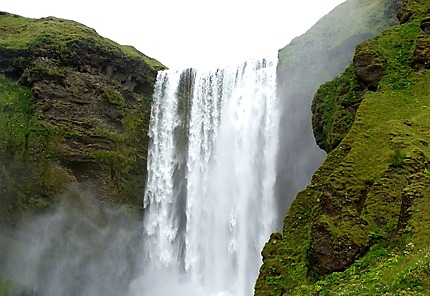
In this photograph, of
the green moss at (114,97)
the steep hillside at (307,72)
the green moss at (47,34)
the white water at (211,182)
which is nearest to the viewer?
the steep hillside at (307,72)

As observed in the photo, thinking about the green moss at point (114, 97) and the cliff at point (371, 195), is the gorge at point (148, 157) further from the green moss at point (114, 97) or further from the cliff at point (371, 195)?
the cliff at point (371, 195)

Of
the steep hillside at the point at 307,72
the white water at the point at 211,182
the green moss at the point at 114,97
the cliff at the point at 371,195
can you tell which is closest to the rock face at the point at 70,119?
the green moss at the point at 114,97

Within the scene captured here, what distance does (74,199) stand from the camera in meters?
28.1

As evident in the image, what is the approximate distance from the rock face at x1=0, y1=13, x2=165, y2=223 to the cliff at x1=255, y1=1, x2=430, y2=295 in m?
18.2

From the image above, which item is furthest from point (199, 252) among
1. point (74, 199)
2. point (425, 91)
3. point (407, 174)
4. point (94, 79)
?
point (407, 174)

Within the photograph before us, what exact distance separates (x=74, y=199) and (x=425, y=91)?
2169 cm

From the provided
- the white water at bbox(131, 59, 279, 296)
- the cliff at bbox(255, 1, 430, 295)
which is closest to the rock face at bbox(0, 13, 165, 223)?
the white water at bbox(131, 59, 279, 296)

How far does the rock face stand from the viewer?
27656 millimetres

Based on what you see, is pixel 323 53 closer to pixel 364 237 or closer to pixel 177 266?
pixel 177 266

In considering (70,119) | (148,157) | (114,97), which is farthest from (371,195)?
(114,97)

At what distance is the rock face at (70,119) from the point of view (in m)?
27.7

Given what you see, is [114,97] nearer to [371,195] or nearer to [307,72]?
[307,72]

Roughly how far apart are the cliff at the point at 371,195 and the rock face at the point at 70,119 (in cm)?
1817

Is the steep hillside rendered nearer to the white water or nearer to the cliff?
the white water
